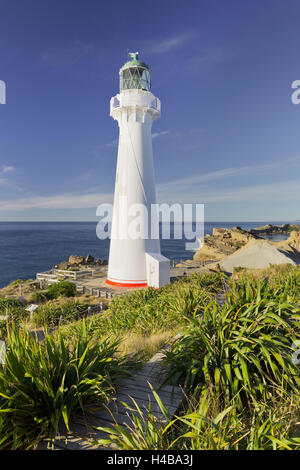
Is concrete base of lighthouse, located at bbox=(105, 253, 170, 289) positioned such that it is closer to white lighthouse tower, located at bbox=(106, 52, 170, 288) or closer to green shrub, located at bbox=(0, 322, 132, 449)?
white lighthouse tower, located at bbox=(106, 52, 170, 288)

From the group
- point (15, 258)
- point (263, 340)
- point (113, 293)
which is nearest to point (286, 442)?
point (263, 340)

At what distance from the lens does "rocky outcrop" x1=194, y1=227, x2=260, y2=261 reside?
36.6 m

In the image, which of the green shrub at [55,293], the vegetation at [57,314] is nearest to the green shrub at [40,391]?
the vegetation at [57,314]

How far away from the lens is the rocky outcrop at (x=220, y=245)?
36.6 m

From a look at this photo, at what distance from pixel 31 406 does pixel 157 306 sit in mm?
5391

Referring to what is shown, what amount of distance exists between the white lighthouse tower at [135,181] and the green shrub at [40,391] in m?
11.9

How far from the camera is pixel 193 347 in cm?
353

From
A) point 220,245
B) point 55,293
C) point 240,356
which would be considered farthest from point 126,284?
point 220,245

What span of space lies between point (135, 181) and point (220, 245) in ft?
94.3

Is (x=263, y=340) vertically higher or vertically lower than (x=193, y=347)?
higher

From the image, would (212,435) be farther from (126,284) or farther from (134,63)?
(134,63)

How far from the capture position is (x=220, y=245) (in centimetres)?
4056

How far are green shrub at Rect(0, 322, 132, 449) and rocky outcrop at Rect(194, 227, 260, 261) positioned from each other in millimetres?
32432
